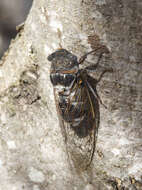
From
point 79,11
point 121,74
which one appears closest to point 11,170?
point 121,74

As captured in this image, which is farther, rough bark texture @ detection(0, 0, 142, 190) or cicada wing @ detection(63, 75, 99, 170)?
cicada wing @ detection(63, 75, 99, 170)

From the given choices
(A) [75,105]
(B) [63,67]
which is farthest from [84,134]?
(B) [63,67]

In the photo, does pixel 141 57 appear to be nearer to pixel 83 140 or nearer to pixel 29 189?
pixel 83 140

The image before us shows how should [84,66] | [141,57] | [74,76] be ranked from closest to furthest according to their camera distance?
[141,57] < [84,66] < [74,76]

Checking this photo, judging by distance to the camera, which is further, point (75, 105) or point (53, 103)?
point (75, 105)

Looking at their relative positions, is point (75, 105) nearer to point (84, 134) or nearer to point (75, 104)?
point (75, 104)

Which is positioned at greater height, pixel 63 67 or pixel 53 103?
pixel 63 67
